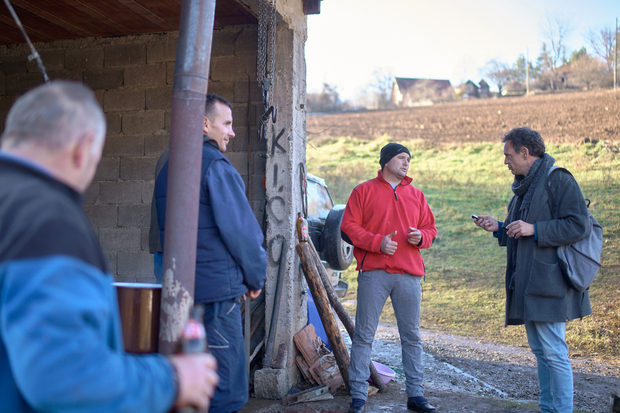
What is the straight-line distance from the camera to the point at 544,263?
10.7 feet

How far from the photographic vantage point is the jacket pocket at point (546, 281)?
320cm

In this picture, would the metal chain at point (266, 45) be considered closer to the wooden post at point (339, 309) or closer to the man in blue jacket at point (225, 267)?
the wooden post at point (339, 309)

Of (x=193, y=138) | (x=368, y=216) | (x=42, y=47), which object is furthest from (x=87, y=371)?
(x=42, y=47)

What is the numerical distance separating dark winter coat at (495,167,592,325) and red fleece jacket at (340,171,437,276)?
0.74 meters

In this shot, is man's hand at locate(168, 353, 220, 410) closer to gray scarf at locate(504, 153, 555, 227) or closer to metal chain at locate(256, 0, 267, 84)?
gray scarf at locate(504, 153, 555, 227)

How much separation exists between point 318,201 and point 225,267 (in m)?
4.44

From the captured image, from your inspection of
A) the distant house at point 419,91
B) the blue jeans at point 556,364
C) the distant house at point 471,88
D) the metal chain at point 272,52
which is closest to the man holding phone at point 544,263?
the blue jeans at point 556,364

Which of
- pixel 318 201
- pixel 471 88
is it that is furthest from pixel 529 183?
pixel 471 88

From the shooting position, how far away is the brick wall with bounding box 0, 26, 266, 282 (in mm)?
4637

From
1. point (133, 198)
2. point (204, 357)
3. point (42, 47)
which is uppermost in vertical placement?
point (42, 47)

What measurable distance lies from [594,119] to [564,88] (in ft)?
45.6

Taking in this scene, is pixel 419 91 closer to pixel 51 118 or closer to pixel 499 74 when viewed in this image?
pixel 499 74

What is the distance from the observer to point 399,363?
5.37 meters

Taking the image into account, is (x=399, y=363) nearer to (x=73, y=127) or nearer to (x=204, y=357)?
(x=204, y=357)
